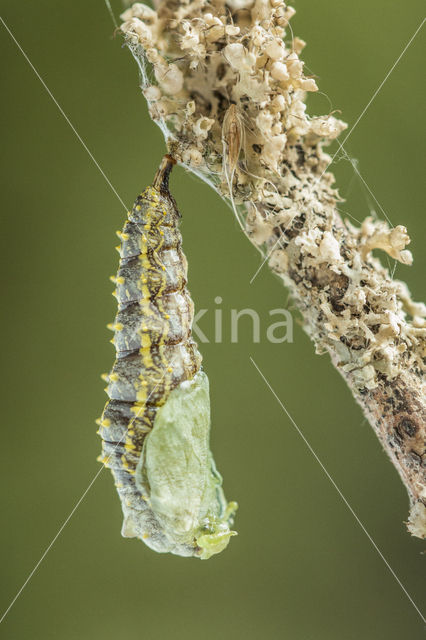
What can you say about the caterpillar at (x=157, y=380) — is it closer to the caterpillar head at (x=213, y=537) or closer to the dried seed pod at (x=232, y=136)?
the caterpillar head at (x=213, y=537)

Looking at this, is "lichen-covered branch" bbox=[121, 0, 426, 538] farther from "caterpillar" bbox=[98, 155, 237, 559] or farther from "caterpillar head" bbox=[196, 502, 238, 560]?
"caterpillar head" bbox=[196, 502, 238, 560]

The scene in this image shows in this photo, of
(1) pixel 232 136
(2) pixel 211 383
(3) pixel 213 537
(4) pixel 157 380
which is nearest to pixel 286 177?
(1) pixel 232 136

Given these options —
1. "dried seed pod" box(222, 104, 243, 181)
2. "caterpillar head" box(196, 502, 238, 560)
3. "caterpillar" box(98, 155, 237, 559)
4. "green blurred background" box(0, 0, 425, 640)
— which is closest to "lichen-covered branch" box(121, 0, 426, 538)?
"dried seed pod" box(222, 104, 243, 181)

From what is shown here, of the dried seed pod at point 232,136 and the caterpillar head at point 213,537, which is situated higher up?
the dried seed pod at point 232,136

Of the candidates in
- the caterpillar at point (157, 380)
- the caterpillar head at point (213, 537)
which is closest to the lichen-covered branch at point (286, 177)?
the caterpillar at point (157, 380)

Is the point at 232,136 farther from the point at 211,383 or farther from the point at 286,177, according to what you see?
the point at 211,383
